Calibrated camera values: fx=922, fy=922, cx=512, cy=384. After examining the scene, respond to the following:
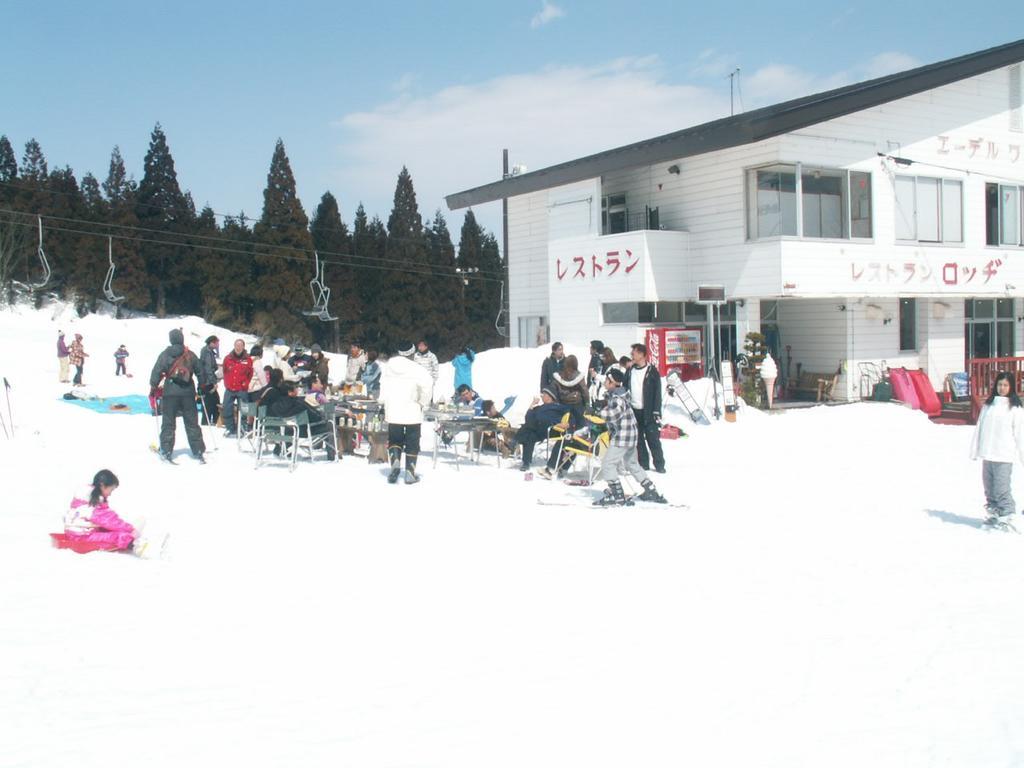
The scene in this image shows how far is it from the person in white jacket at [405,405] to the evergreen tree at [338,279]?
33.5 m

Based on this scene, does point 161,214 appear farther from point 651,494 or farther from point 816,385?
point 651,494

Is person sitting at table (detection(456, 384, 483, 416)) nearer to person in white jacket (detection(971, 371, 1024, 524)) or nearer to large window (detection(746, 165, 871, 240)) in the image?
person in white jacket (detection(971, 371, 1024, 524))

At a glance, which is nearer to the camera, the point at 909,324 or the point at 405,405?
the point at 405,405

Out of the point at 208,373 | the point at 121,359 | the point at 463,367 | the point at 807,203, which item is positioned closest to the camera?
the point at 208,373

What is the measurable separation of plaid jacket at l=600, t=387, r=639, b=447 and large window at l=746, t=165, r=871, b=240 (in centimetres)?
A: 983

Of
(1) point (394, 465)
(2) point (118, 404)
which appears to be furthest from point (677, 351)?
(2) point (118, 404)

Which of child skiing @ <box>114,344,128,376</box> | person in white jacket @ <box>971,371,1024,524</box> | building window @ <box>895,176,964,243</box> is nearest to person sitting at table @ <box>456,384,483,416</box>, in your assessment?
person in white jacket @ <box>971,371,1024,524</box>

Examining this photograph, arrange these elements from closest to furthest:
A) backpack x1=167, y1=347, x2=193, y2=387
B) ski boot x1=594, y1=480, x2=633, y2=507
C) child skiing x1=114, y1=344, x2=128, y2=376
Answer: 1. ski boot x1=594, y1=480, x2=633, y2=507
2. backpack x1=167, y1=347, x2=193, y2=387
3. child skiing x1=114, y1=344, x2=128, y2=376

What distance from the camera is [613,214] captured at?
21969 millimetres

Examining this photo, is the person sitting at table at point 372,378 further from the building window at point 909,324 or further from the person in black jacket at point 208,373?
the building window at point 909,324

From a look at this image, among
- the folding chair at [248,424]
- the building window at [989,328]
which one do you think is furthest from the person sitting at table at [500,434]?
the building window at [989,328]

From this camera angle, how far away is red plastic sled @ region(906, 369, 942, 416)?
18.7 metres

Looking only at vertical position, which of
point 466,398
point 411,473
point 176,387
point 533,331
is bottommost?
point 411,473

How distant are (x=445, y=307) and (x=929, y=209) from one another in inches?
1159
